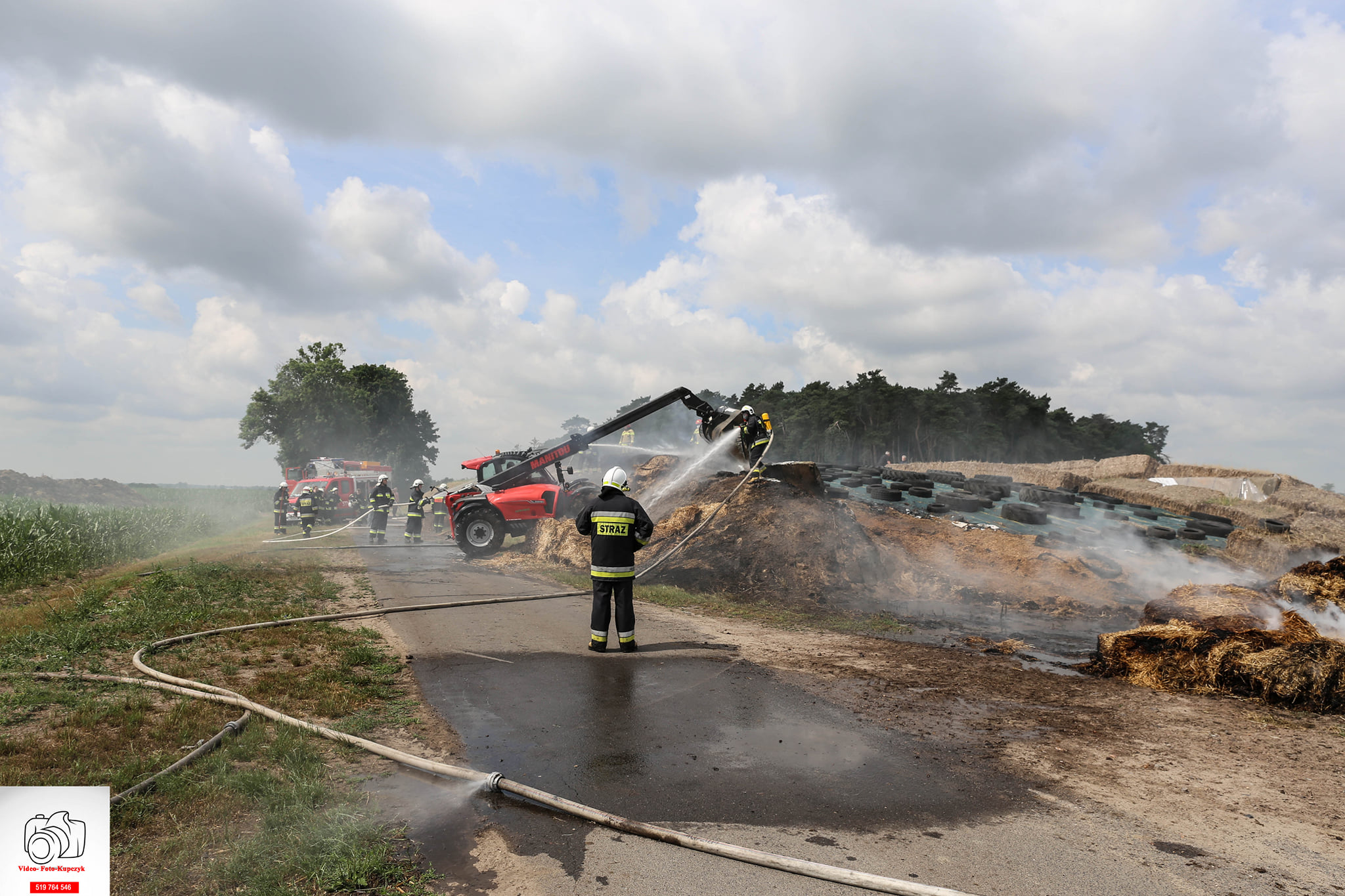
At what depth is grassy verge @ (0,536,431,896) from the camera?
130 inches

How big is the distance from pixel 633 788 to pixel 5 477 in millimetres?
80442

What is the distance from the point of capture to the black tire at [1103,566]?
585 inches

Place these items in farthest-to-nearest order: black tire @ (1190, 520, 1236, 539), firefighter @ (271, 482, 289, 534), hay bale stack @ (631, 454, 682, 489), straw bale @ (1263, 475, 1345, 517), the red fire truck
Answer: the red fire truck
firefighter @ (271, 482, 289, 534)
straw bale @ (1263, 475, 1345, 517)
hay bale stack @ (631, 454, 682, 489)
black tire @ (1190, 520, 1236, 539)

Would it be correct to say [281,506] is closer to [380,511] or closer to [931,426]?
[380,511]

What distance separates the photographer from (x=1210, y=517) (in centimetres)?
2006

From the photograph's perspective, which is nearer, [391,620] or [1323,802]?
[1323,802]

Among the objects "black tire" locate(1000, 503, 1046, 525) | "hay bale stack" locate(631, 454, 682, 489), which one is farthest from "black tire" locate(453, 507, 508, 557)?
"black tire" locate(1000, 503, 1046, 525)

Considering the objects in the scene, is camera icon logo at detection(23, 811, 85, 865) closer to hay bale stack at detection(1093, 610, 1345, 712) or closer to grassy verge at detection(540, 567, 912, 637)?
grassy verge at detection(540, 567, 912, 637)

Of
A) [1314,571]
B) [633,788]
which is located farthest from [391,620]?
[1314,571]

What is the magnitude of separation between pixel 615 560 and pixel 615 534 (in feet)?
1.03

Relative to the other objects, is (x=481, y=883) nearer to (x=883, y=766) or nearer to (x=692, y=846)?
(x=692, y=846)

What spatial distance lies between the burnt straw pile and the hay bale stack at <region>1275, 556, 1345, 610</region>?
0.4 inches

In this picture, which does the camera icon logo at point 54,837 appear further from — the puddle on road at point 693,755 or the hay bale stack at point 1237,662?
the hay bale stack at point 1237,662

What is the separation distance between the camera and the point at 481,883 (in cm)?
329
